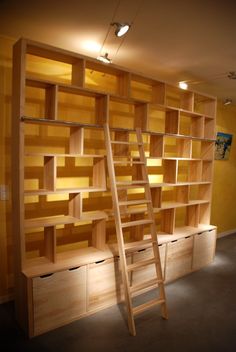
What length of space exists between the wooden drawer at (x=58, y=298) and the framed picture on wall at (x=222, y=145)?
3.77 m

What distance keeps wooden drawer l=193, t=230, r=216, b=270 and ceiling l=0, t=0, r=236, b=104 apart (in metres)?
2.36

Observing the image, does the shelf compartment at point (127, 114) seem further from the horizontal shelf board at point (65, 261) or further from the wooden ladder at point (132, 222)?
the horizontal shelf board at point (65, 261)

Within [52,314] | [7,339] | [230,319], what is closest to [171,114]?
[230,319]

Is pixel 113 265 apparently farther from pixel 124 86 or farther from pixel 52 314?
pixel 124 86

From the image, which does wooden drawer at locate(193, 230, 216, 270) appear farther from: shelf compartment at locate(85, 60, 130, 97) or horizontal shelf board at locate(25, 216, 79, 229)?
shelf compartment at locate(85, 60, 130, 97)

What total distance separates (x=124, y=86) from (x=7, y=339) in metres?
2.79

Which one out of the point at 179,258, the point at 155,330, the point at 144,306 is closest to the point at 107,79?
the point at 179,258

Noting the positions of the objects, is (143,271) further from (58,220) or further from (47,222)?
(47,222)

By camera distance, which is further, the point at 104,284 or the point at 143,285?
the point at 104,284

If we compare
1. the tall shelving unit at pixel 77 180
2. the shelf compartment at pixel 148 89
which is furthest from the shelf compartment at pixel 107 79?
the shelf compartment at pixel 148 89

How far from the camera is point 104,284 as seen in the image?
283 centimetres

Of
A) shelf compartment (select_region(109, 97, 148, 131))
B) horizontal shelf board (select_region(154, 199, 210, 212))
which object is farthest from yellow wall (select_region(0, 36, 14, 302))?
horizontal shelf board (select_region(154, 199, 210, 212))

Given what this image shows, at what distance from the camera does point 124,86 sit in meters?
3.04

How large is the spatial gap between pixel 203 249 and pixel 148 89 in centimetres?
255
